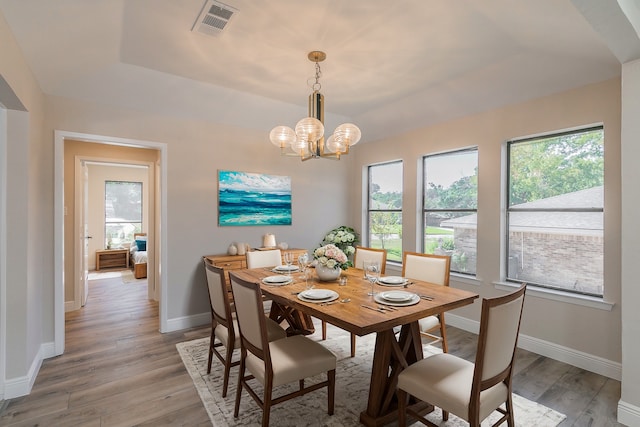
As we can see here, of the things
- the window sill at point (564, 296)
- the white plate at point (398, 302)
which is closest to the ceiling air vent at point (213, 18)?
the white plate at point (398, 302)

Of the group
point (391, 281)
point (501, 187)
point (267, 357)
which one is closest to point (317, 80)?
point (391, 281)

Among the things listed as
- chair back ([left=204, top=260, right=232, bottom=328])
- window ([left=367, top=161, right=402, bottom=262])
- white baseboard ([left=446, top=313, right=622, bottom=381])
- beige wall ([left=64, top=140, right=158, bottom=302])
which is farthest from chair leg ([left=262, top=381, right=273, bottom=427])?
beige wall ([left=64, top=140, right=158, bottom=302])

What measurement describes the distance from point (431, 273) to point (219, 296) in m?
1.91

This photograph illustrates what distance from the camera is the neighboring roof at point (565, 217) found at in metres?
2.92

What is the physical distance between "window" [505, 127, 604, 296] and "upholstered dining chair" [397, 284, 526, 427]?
1899mm

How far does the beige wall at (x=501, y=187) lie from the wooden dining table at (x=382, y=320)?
1484 millimetres

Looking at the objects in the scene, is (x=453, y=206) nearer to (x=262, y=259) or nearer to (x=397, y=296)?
(x=397, y=296)

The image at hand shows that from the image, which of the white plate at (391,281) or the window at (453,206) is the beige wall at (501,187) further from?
the white plate at (391,281)

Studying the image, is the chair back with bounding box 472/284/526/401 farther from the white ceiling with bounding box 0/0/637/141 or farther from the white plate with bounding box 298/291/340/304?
the white ceiling with bounding box 0/0/637/141

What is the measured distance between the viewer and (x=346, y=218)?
5.45 metres

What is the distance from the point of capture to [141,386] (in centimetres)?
255

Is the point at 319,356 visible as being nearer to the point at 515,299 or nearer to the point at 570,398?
the point at 515,299

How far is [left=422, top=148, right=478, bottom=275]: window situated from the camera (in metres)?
3.93

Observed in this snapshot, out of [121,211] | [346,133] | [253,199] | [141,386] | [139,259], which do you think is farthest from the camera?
[121,211]
